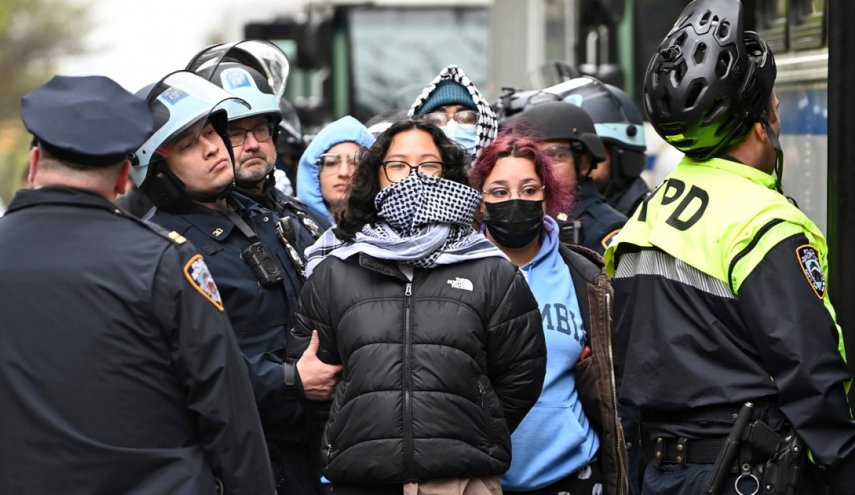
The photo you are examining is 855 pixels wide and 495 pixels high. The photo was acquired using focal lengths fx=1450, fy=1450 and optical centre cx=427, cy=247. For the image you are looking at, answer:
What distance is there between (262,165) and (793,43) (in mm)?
2771

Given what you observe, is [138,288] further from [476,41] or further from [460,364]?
[476,41]

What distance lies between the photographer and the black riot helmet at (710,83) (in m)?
4.48

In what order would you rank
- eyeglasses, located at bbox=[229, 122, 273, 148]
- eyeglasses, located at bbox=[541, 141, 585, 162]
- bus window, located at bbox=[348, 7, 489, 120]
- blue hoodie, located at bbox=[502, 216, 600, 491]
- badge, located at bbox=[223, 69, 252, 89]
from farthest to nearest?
bus window, located at bbox=[348, 7, 489, 120]
eyeglasses, located at bbox=[541, 141, 585, 162]
badge, located at bbox=[223, 69, 252, 89]
eyeglasses, located at bbox=[229, 122, 273, 148]
blue hoodie, located at bbox=[502, 216, 600, 491]

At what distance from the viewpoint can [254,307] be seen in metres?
4.93

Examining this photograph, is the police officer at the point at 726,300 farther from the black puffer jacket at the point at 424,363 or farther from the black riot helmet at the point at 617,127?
the black riot helmet at the point at 617,127

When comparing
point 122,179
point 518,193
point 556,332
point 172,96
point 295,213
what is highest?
point 172,96

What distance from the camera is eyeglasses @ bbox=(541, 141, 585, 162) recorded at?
6.41 meters

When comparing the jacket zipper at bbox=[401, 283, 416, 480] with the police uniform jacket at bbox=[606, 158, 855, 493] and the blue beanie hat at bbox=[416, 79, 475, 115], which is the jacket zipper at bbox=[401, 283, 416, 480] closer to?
the police uniform jacket at bbox=[606, 158, 855, 493]

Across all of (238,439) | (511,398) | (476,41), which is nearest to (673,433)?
(511,398)

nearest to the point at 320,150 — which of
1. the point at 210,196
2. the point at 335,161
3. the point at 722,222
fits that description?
the point at 335,161

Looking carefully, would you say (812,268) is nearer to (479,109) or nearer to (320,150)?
(479,109)

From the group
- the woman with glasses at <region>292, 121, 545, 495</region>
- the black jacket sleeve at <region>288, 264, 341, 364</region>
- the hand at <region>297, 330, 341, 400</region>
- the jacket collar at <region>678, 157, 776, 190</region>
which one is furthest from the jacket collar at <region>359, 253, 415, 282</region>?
the jacket collar at <region>678, 157, 776, 190</region>

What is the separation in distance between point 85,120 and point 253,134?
177 centimetres

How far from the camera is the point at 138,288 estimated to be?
3.71m
